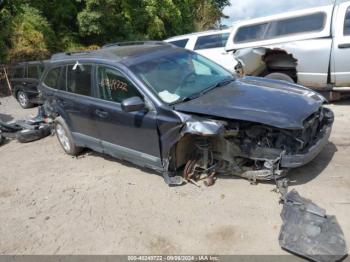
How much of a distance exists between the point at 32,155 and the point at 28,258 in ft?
11.3

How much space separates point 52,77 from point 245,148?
3942 mm

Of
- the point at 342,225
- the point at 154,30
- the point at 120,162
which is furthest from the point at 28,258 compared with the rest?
the point at 154,30

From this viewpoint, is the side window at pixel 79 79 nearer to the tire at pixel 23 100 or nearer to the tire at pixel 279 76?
the tire at pixel 279 76

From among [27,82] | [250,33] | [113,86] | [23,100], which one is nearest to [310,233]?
[113,86]

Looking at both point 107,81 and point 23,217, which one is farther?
point 107,81

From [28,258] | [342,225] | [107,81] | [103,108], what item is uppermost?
[107,81]

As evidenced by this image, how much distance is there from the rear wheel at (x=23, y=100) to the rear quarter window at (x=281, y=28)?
7.20 meters

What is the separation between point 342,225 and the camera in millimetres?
3721

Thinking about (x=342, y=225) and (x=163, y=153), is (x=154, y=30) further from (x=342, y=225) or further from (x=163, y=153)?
(x=342, y=225)

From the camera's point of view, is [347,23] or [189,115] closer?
[189,115]

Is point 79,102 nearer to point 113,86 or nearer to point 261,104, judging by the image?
point 113,86

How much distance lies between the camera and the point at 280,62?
8.00 m

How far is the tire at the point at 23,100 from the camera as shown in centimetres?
1235

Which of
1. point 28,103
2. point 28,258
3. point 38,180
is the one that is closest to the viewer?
point 28,258
